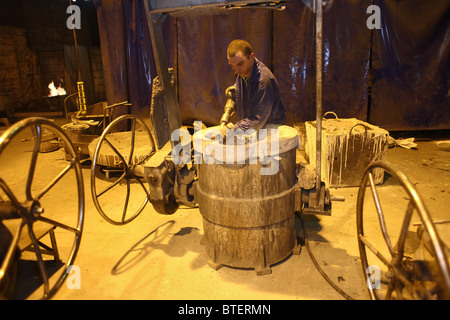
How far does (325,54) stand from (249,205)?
4088mm

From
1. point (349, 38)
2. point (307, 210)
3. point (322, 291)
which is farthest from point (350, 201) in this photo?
point (349, 38)

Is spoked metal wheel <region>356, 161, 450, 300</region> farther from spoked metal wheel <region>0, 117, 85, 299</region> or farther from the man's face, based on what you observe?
spoked metal wheel <region>0, 117, 85, 299</region>

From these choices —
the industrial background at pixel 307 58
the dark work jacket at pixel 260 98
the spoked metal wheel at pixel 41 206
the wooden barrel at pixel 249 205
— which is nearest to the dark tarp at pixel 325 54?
the industrial background at pixel 307 58

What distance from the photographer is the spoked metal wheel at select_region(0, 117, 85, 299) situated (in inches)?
81.6

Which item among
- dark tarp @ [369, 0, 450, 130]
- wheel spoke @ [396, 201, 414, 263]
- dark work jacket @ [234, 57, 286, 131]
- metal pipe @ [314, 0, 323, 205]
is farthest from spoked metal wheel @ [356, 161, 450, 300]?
dark tarp @ [369, 0, 450, 130]

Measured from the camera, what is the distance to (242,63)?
3152mm

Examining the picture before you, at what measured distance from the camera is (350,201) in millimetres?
4359

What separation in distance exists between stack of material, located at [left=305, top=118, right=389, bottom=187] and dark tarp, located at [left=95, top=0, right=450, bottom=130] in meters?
1.58

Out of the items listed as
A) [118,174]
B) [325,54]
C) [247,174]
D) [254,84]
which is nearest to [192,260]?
[247,174]

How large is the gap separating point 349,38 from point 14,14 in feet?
39.8

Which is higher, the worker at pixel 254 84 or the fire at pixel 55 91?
the worker at pixel 254 84

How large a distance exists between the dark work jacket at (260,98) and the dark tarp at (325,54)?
9.31ft

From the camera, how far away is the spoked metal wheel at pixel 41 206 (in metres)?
2.07

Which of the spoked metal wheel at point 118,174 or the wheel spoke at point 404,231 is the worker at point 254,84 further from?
the wheel spoke at point 404,231
